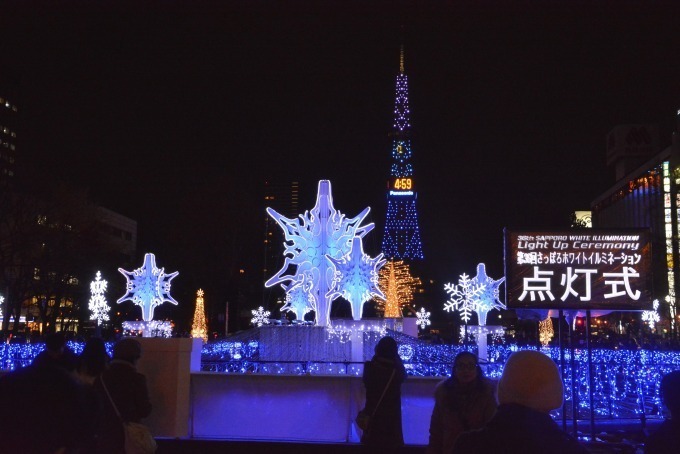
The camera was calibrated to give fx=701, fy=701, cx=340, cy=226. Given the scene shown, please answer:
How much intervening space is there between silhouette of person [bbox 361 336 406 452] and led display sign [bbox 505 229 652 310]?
1724mm

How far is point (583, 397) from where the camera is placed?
15.4m

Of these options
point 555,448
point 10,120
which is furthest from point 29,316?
point 555,448

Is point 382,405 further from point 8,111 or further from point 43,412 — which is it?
point 8,111

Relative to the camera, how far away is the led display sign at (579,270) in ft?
25.0

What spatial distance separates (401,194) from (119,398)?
521 feet

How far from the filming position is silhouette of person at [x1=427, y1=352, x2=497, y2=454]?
528 centimetres

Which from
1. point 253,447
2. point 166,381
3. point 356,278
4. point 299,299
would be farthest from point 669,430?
point 299,299

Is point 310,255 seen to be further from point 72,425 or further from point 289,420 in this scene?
point 72,425

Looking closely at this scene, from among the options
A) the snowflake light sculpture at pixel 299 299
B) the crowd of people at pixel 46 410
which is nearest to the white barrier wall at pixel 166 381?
the crowd of people at pixel 46 410

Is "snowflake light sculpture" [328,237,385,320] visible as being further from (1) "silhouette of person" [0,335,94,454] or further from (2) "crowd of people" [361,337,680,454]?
(1) "silhouette of person" [0,335,94,454]

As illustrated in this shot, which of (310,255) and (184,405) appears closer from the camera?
(184,405)

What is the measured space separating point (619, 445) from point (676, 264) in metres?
68.3

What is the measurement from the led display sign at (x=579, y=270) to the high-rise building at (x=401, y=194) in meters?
139

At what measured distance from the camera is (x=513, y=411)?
9.84 ft
